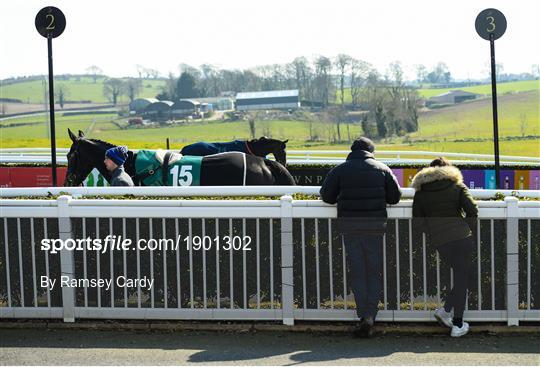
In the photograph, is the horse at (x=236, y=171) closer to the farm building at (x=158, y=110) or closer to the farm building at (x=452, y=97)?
the farm building at (x=158, y=110)

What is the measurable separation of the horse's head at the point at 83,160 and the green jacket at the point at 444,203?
20.1 feet

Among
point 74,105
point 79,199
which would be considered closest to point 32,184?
point 79,199

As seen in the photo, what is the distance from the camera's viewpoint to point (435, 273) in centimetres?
675

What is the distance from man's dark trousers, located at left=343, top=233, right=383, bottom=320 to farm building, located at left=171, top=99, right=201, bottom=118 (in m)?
114

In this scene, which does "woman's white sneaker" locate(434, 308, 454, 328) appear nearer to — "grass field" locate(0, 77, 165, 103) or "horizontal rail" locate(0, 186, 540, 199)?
"horizontal rail" locate(0, 186, 540, 199)

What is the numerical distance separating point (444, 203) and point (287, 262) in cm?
133

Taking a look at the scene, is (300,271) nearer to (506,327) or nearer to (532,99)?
(506,327)

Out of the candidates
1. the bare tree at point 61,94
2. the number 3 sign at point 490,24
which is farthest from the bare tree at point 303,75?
the number 3 sign at point 490,24

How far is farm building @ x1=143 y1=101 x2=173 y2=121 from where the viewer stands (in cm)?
11750

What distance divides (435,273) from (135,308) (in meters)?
2.48

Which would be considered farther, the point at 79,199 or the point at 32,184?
the point at 32,184

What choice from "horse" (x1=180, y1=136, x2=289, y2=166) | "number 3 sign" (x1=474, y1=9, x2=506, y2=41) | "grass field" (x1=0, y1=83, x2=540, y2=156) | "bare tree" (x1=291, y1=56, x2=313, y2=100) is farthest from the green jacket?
"bare tree" (x1=291, y1=56, x2=313, y2=100)

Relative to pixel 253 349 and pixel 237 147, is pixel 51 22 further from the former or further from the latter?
pixel 253 349

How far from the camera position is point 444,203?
643 cm
